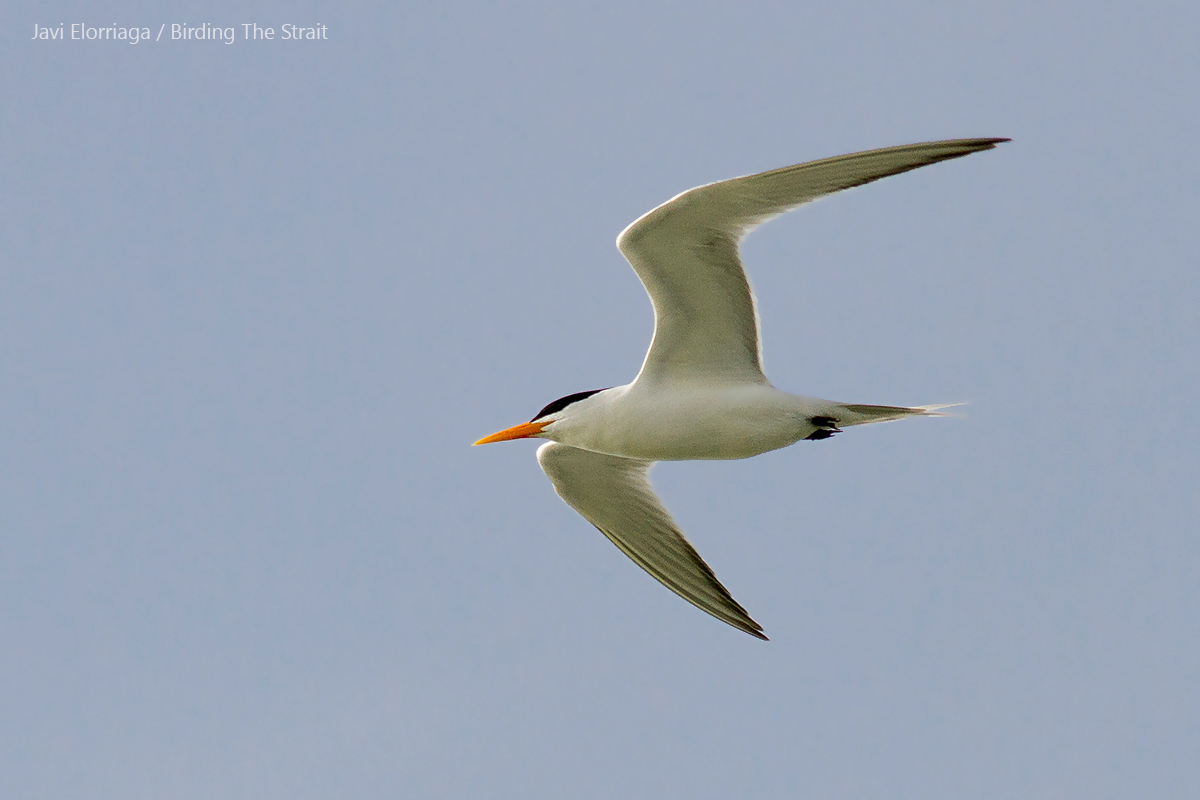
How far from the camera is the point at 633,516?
31.5ft

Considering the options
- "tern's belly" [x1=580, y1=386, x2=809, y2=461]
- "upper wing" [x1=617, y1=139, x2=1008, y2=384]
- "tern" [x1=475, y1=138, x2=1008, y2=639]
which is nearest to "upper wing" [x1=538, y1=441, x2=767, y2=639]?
"tern" [x1=475, y1=138, x2=1008, y2=639]

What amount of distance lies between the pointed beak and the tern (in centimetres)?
1

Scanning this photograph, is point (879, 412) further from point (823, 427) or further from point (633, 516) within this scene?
point (633, 516)

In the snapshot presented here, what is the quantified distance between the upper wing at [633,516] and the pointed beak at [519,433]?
42 cm

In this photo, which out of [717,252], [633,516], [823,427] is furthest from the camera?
[633,516]

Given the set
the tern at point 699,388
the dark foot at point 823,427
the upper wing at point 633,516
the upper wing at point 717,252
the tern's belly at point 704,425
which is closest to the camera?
the upper wing at point 717,252

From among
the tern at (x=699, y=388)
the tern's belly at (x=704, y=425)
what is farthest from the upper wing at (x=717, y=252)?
the tern's belly at (x=704, y=425)

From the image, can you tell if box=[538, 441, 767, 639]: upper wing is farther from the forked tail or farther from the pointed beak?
the forked tail

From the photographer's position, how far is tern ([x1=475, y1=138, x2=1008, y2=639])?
7059 millimetres

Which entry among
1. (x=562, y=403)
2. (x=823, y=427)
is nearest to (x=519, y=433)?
(x=562, y=403)

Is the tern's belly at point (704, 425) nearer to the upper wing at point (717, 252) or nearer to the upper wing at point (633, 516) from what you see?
the upper wing at point (717, 252)

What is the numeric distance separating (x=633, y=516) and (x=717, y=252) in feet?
9.00

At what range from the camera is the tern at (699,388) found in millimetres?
7059

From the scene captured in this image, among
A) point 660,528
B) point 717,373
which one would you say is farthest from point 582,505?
point 717,373
